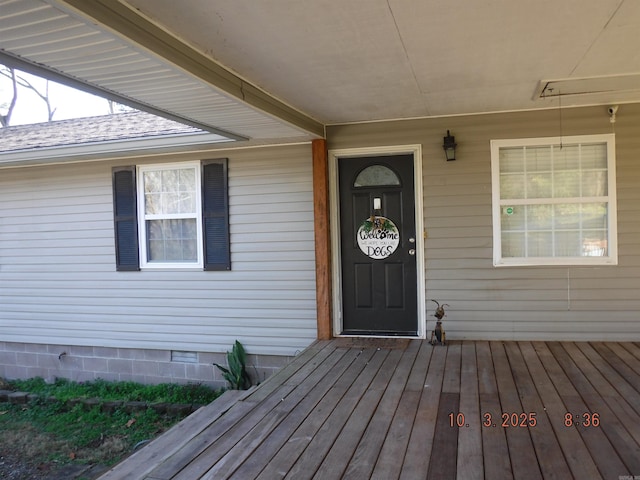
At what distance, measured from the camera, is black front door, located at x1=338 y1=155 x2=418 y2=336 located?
469 cm

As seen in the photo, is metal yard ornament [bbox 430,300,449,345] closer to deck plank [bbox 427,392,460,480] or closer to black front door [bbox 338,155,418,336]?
black front door [bbox 338,155,418,336]

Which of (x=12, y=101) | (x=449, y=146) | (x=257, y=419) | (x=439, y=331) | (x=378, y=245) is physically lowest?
(x=257, y=419)

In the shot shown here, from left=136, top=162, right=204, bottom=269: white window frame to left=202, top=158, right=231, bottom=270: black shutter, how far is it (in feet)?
0.21

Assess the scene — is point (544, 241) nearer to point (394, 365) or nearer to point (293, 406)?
point (394, 365)

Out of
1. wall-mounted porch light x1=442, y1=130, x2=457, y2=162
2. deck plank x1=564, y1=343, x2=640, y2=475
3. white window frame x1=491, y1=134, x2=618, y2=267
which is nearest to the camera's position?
deck plank x1=564, y1=343, x2=640, y2=475

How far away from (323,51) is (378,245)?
2.39 metres

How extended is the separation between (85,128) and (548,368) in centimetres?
583

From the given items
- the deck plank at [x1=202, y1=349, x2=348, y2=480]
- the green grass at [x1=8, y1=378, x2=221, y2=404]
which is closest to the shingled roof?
the deck plank at [x1=202, y1=349, x2=348, y2=480]

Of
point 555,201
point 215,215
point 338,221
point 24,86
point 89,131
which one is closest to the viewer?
point 555,201

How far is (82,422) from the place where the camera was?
4.92 m

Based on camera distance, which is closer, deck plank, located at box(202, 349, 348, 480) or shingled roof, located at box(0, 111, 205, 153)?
deck plank, located at box(202, 349, 348, 480)

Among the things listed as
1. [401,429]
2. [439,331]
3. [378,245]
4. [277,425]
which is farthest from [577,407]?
[378,245]

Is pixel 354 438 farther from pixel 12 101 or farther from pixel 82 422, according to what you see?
pixel 12 101

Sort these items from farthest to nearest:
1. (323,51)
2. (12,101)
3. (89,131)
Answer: (12,101) → (89,131) → (323,51)
